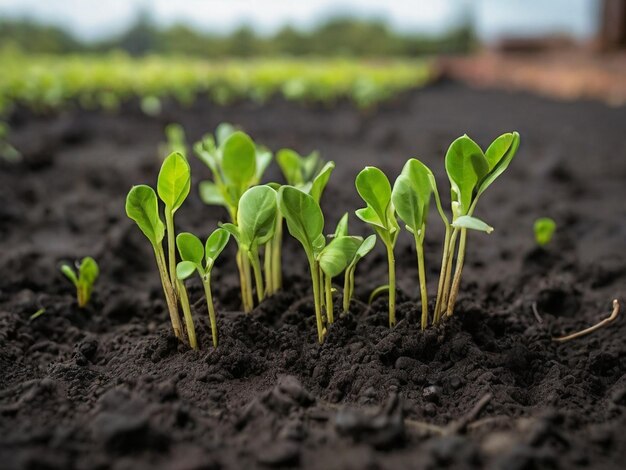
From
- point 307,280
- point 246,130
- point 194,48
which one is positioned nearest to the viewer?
point 307,280

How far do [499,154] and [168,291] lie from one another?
2.58 ft

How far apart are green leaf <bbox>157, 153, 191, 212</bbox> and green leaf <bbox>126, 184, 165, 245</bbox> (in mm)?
26

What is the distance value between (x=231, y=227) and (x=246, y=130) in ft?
12.1

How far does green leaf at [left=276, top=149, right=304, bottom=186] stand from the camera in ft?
5.11

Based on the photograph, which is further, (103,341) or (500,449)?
(103,341)

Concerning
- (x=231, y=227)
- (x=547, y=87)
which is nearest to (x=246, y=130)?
(x=231, y=227)

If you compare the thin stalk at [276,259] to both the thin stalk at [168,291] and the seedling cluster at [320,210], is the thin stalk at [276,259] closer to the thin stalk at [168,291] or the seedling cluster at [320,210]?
the seedling cluster at [320,210]

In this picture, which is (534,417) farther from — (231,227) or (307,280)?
(307,280)

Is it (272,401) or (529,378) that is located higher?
(272,401)

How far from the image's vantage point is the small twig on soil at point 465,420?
97 cm

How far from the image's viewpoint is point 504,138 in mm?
1148

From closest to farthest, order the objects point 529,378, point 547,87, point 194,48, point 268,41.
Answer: point 529,378, point 547,87, point 194,48, point 268,41

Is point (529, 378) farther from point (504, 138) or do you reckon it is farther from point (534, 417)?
point (504, 138)

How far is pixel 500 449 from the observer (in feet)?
2.89
